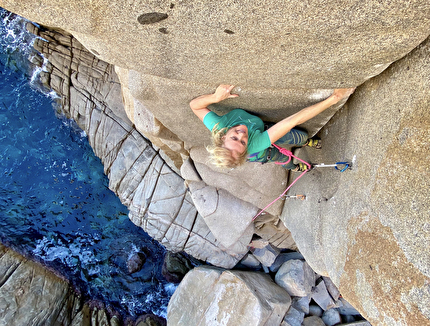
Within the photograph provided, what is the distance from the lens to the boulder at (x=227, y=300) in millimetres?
5074

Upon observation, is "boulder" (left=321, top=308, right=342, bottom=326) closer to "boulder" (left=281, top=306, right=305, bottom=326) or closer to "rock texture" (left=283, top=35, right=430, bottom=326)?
"boulder" (left=281, top=306, right=305, bottom=326)

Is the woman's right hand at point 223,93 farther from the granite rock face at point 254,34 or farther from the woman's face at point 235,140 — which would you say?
the woman's face at point 235,140

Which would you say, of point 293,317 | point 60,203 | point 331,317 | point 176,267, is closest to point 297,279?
point 293,317

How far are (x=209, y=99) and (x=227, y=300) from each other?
4.01m

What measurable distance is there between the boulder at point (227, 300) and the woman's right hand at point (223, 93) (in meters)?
3.79

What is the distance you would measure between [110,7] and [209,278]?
5.16m

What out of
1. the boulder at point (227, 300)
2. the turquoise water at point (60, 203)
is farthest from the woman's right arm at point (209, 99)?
the turquoise water at point (60, 203)

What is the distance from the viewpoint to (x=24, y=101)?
8164 millimetres

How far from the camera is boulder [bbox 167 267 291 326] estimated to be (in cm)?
507

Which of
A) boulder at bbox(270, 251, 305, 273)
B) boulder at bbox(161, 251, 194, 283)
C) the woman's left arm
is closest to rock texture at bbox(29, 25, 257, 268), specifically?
boulder at bbox(161, 251, 194, 283)

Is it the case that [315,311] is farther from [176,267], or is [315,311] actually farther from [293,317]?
[176,267]

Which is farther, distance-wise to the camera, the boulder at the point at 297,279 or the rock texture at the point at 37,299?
the rock texture at the point at 37,299

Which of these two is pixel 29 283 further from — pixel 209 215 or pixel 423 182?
pixel 423 182

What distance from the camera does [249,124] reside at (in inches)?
118
